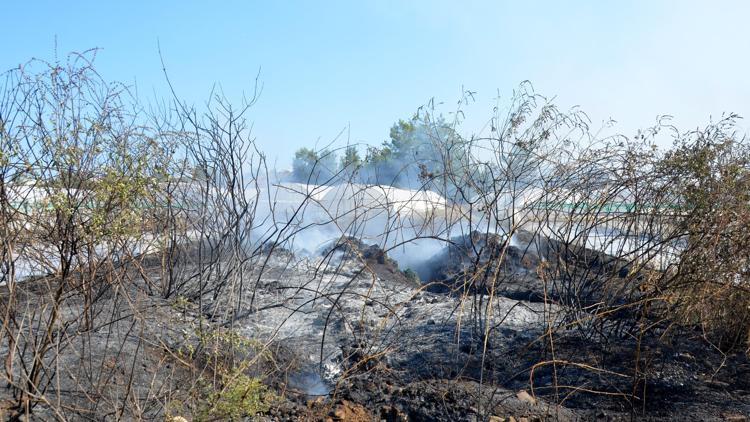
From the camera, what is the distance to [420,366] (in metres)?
5.07

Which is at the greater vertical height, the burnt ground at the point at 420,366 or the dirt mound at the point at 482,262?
the dirt mound at the point at 482,262

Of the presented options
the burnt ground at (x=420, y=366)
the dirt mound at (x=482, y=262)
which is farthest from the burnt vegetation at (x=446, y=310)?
the dirt mound at (x=482, y=262)

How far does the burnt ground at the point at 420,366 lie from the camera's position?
3791mm

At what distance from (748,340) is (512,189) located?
6.22ft

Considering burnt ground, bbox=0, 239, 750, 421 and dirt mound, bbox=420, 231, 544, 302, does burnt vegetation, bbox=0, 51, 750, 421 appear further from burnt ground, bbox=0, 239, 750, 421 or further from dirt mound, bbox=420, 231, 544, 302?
dirt mound, bbox=420, 231, 544, 302

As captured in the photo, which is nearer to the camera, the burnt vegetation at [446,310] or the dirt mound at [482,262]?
Answer: the burnt vegetation at [446,310]

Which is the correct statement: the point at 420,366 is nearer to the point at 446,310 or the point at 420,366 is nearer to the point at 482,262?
the point at 446,310

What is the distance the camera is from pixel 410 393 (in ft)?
Result: 13.7

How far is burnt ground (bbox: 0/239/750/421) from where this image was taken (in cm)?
379

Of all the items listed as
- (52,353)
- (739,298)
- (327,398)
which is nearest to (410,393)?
(327,398)

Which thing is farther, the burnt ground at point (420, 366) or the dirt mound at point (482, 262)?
the dirt mound at point (482, 262)

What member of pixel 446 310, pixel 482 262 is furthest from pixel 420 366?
pixel 482 262

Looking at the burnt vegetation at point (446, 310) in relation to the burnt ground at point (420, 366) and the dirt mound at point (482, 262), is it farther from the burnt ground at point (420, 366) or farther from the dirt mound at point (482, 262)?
the dirt mound at point (482, 262)

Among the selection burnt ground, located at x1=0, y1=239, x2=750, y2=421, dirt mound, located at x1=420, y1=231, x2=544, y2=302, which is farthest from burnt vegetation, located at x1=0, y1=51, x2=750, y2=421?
dirt mound, located at x1=420, y1=231, x2=544, y2=302
